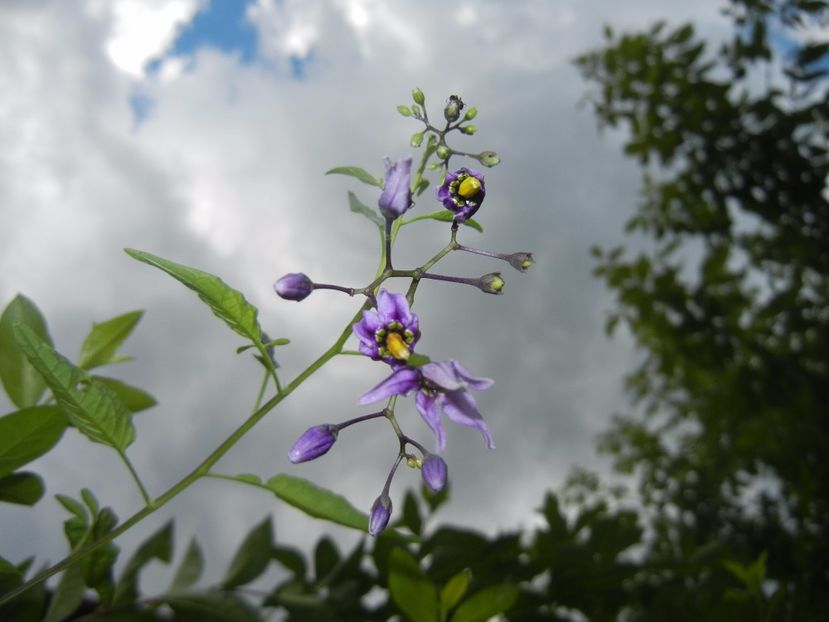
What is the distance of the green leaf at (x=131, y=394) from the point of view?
2092 millimetres

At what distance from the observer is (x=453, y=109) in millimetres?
1585

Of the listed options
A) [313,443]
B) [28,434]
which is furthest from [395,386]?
[28,434]

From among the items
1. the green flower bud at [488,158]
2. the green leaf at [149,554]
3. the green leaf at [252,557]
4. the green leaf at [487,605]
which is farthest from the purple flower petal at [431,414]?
the green leaf at [252,557]

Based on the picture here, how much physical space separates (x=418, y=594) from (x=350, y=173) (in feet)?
3.57

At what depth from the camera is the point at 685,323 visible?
18.8 ft

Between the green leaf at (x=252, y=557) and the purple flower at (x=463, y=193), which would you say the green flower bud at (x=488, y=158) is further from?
the green leaf at (x=252, y=557)

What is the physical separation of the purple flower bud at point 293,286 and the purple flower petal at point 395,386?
10.9 inches

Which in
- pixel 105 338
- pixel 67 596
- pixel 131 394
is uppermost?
pixel 105 338

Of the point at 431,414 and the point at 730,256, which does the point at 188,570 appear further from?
the point at 730,256

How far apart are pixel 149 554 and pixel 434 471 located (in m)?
1.50

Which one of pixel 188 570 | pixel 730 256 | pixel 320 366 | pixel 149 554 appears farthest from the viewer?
pixel 730 256

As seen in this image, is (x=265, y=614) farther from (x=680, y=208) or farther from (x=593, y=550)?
(x=680, y=208)

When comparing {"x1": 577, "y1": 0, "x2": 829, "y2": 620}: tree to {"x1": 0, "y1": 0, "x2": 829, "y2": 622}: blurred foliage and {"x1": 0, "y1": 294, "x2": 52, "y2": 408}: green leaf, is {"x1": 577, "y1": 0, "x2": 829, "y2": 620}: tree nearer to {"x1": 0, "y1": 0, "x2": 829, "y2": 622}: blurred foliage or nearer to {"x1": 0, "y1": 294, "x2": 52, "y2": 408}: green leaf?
{"x1": 0, "y1": 0, "x2": 829, "y2": 622}: blurred foliage

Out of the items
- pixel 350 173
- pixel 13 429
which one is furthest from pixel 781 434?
pixel 13 429
